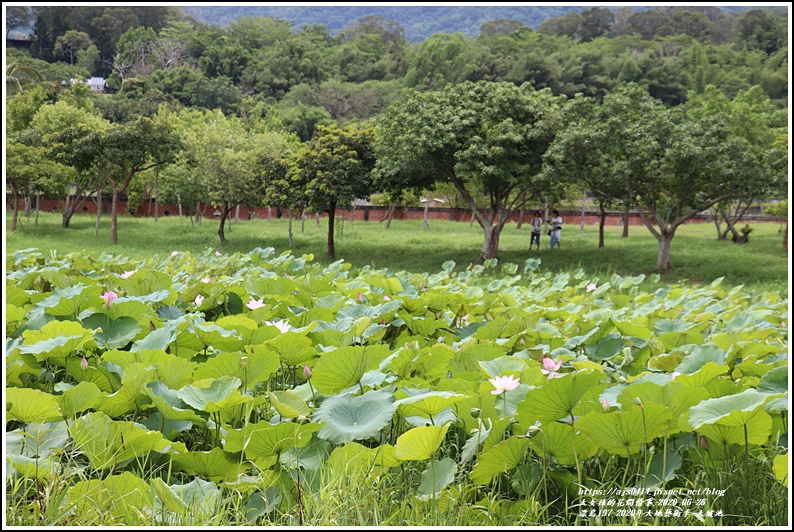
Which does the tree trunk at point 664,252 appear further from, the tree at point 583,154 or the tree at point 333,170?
the tree at point 333,170

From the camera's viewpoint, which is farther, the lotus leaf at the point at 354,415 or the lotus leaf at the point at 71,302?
the lotus leaf at the point at 71,302

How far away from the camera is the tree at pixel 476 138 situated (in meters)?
14.9

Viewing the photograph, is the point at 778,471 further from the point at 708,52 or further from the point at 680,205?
the point at 708,52

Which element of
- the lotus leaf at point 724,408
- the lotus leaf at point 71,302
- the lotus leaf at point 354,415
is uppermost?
the lotus leaf at point 71,302

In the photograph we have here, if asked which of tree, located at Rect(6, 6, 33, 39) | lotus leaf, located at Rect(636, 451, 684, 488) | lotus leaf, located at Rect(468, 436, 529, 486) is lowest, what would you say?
lotus leaf, located at Rect(636, 451, 684, 488)

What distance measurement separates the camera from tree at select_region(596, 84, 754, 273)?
13.0 meters

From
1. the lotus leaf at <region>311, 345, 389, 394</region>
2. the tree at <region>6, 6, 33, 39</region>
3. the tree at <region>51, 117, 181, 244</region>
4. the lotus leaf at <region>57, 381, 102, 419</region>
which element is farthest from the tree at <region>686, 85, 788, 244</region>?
the tree at <region>51, 117, 181, 244</region>

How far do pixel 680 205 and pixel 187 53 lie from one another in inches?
934

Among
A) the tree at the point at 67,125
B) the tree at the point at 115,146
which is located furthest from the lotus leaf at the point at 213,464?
the tree at the point at 67,125

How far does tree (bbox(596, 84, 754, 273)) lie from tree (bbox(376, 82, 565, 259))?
5.65ft

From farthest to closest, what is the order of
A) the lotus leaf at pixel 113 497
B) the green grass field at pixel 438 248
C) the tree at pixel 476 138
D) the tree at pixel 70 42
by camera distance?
the tree at pixel 476 138 < the green grass field at pixel 438 248 < the tree at pixel 70 42 < the lotus leaf at pixel 113 497

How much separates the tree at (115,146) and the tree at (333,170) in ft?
14.8

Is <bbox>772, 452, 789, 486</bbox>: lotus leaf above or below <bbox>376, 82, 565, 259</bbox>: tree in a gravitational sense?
below

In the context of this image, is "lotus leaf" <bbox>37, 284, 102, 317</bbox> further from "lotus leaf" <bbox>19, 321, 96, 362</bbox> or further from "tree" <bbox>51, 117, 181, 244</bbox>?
"tree" <bbox>51, 117, 181, 244</bbox>
